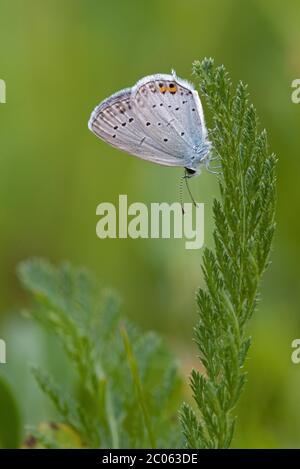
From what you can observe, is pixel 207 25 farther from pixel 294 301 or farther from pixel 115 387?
pixel 115 387

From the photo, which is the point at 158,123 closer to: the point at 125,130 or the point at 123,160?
the point at 125,130

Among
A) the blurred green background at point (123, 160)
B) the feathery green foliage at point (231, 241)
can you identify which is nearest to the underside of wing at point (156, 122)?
the feathery green foliage at point (231, 241)

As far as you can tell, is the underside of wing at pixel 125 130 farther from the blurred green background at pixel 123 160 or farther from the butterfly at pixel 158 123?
the blurred green background at pixel 123 160

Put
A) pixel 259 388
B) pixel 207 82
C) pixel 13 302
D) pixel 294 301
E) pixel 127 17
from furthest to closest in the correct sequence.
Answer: pixel 127 17
pixel 13 302
pixel 294 301
pixel 259 388
pixel 207 82

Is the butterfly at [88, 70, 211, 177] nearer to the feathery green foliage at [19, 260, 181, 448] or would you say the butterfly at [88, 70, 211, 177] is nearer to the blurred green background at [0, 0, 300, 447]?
the feathery green foliage at [19, 260, 181, 448]

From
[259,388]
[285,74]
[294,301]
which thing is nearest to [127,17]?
[285,74]

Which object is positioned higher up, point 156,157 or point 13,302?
point 156,157

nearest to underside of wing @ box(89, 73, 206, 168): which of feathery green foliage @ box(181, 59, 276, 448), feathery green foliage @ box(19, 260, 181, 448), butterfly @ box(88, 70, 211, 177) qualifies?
butterfly @ box(88, 70, 211, 177)

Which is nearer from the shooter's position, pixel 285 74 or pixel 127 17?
pixel 285 74
